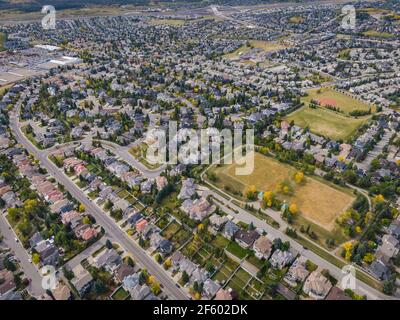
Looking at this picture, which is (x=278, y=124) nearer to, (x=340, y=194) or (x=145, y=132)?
(x=340, y=194)

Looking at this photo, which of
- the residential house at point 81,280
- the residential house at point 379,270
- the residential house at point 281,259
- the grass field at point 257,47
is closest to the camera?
the residential house at point 81,280

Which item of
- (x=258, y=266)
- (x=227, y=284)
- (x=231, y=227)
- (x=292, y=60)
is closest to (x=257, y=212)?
(x=231, y=227)

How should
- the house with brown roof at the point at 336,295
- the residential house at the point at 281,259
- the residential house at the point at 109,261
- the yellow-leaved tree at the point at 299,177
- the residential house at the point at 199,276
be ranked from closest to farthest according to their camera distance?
the house with brown roof at the point at 336,295, the residential house at the point at 199,276, the residential house at the point at 281,259, the residential house at the point at 109,261, the yellow-leaved tree at the point at 299,177

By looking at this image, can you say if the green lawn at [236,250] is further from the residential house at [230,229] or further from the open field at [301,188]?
the open field at [301,188]

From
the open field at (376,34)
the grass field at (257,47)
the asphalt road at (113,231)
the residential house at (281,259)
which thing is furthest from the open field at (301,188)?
the open field at (376,34)
